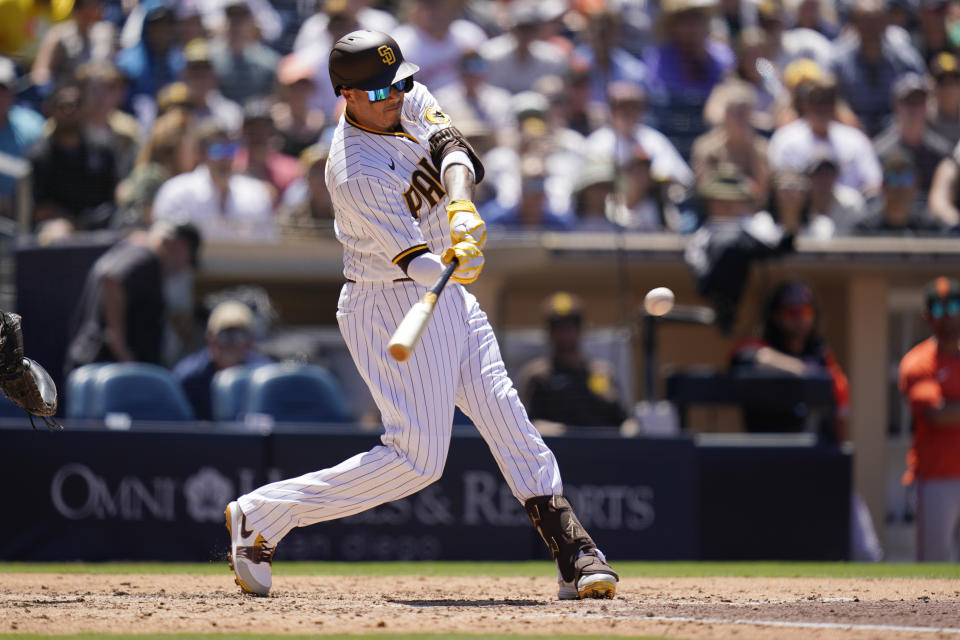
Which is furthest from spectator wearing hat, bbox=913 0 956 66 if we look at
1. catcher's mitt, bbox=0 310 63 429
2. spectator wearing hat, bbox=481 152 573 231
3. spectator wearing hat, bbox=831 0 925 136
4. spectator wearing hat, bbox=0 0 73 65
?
catcher's mitt, bbox=0 310 63 429

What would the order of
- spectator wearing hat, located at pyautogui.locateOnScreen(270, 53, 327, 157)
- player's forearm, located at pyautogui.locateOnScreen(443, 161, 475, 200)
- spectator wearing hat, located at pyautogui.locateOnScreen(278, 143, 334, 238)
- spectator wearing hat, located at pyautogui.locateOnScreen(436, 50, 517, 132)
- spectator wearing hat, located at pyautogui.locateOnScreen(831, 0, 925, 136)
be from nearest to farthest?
player's forearm, located at pyautogui.locateOnScreen(443, 161, 475, 200)
spectator wearing hat, located at pyautogui.locateOnScreen(278, 143, 334, 238)
spectator wearing hat, located at pyautogui.locateOnScreen(270, 53, 327, 157)
spectator wearing hat, located at pyautogui.locateOnScreen(436, 50, 517, 132)
spectator wearing hat, located at pyautogui.locateOnScreen(831, 0, 925, 136)

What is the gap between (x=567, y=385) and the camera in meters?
8.58

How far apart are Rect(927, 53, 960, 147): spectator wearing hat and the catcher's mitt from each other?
7971 mm

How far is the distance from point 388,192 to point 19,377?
1428mm

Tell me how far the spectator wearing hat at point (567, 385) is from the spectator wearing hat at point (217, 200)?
79.1 inches

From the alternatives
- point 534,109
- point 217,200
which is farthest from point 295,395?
point 534,109

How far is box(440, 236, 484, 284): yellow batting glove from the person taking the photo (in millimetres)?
4488

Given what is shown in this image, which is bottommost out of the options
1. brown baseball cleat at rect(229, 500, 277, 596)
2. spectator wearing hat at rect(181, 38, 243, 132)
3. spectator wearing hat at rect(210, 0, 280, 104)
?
brown baseball cleat at rect(229, 500, 277, 596)

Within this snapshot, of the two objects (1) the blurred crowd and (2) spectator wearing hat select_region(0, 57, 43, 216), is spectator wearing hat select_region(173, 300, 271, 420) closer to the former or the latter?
(1) the blurred crowd

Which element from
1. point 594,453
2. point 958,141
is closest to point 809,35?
point 958,141

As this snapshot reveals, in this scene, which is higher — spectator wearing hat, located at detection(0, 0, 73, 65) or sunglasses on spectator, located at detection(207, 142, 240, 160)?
spectator wearing hat, located at detection(0, 0, 73, 65)

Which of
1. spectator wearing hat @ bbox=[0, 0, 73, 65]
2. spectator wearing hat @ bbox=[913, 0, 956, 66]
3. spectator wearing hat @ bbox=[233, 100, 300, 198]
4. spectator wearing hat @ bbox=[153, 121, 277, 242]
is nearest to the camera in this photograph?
spectator wearing hat @ bbox=[153, 121, 277, 242]

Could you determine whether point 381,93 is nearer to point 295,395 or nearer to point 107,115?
point 295,395

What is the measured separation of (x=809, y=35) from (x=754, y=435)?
4.92 meters
